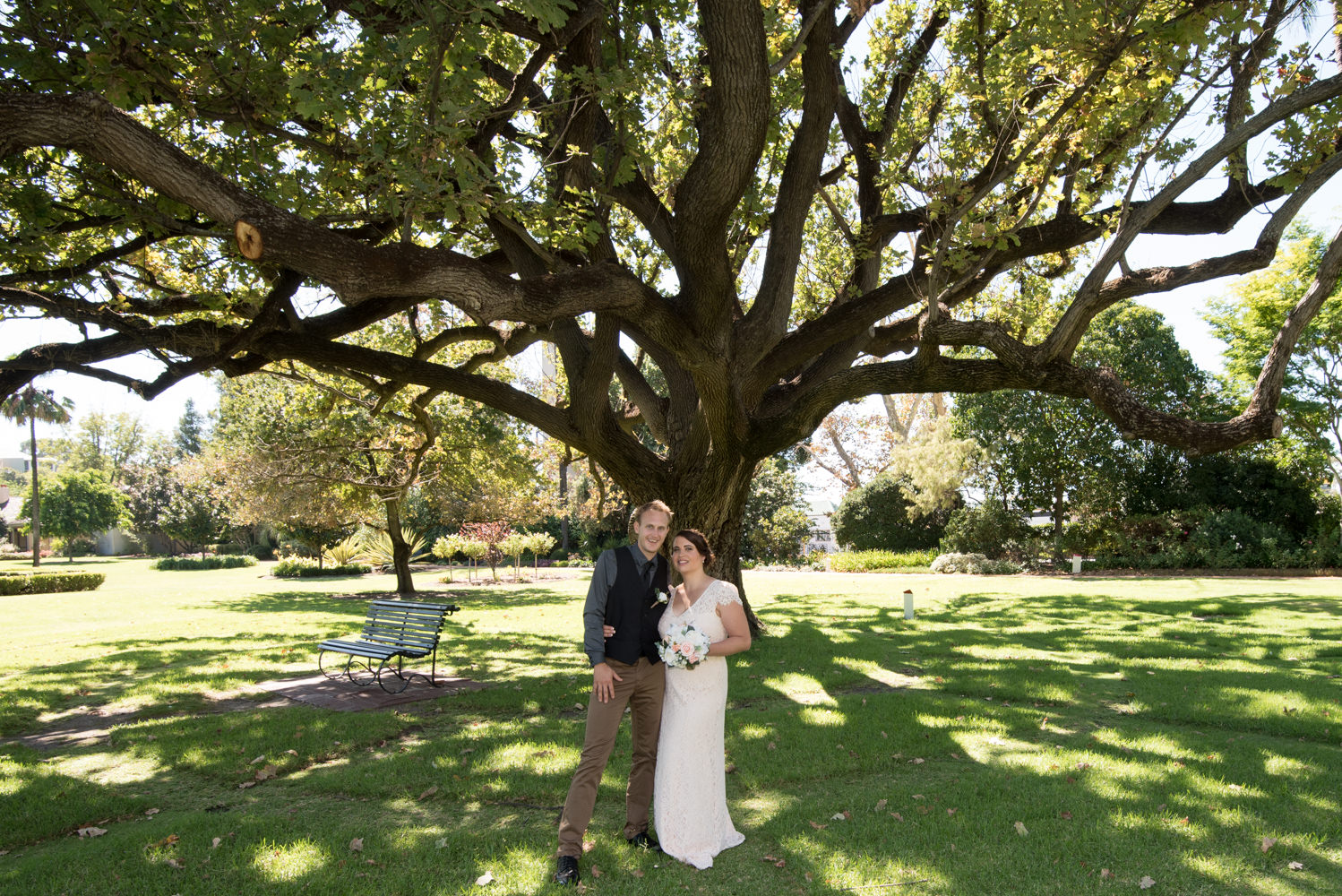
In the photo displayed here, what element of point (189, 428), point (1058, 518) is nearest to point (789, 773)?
point (1058, 518)

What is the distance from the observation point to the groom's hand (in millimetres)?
4020

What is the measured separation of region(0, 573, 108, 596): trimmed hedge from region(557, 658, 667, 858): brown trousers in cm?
2707

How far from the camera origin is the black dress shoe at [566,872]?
385cm

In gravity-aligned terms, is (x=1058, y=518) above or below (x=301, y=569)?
above


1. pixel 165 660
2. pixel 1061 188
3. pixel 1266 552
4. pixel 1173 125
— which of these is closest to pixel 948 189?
pixel 1173 125

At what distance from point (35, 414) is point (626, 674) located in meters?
47.2

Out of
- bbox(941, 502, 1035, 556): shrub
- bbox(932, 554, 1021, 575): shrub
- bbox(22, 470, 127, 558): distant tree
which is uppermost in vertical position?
bbox(22, 470, 127, 558): distant tree

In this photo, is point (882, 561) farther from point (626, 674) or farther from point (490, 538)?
point (626, 674)

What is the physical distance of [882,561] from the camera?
88.7 feet

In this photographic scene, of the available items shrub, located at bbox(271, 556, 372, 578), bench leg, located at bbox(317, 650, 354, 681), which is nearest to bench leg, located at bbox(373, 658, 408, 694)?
bench leg, located at bbox(317, 650, 354, 681)

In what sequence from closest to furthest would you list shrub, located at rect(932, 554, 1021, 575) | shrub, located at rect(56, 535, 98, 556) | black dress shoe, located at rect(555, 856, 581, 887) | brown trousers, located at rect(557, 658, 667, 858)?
black dress shoe, located at rect(555, 856, 581, 887), brown trousers, located at rect(557, 658, 667, 858), shrub, located at rect(932, 554, 1021, 575), shrub, located at rect(56, 535, 98, 556)

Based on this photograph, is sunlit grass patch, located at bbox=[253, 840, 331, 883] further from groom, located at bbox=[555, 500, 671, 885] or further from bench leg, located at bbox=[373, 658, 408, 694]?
bench leg, located at bbox=[373, 658, 408, 694]

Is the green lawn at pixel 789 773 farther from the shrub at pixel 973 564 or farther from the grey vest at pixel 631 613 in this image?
the shrub at pixel 973 564

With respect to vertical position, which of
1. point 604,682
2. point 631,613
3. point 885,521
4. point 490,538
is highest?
point 885,521
